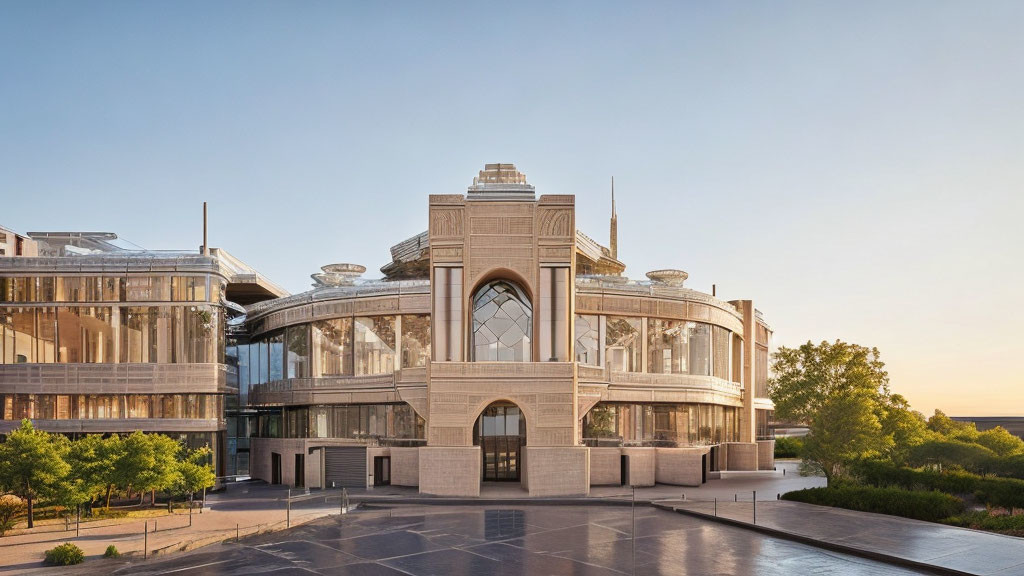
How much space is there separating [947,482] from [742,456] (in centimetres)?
2202

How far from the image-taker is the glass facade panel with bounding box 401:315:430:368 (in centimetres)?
4891

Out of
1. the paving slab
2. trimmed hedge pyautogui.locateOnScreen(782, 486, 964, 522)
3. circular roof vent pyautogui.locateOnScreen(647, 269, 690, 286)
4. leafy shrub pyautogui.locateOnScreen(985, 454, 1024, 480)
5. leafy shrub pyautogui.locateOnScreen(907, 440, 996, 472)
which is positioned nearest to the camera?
the paving slab

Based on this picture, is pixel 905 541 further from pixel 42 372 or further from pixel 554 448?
pixel 42 372

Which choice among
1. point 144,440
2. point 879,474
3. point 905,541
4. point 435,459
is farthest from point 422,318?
point 905,541

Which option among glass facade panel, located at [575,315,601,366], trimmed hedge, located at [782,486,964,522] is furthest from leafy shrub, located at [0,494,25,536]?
trimmed hedge, located at [782,486,964,522]

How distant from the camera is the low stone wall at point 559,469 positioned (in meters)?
39.7

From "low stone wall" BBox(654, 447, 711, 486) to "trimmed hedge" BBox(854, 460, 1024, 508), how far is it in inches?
375

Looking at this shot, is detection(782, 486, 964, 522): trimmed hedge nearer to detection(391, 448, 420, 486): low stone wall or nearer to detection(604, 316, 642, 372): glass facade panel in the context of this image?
detection(604, 316, 642, 372): glass facade panel

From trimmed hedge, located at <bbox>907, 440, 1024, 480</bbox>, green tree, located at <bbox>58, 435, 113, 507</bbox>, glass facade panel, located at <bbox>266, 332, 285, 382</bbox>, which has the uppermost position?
glass facade panel, located at <bbox>266, 332, 285, 382</bbox>

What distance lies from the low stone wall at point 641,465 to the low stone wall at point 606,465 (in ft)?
2.25

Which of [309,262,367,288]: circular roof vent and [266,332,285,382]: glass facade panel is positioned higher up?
[309,262,367,288]: circular roof vent

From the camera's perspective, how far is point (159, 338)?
45469 millimetres

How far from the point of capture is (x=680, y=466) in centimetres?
4622

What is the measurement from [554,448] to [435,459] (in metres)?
6.13
